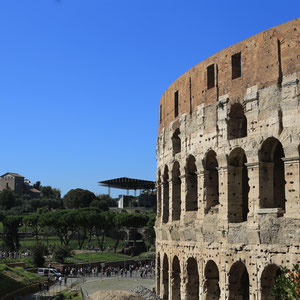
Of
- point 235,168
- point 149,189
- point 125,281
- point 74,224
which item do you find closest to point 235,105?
point 235,168

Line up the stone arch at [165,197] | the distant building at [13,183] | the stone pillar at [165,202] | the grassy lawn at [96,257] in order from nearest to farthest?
the stone arch at [165,197]
the stone pillar at [165,202]
the grassy lawn at [96,257]
the distant building at [13,183]

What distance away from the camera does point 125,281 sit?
31.1m

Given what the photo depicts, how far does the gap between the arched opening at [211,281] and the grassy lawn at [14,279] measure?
12.7 m

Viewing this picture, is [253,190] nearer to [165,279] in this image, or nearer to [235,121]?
[235,121]

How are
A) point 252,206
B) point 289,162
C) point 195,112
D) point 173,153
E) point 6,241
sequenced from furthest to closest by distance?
1. point 6,241
2. point 173,153
3. point 195,112
4. point 252,206
5. point 289,162

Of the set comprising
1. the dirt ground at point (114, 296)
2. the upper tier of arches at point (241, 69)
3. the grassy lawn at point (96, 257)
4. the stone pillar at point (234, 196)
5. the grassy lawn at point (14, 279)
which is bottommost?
the grassy lawn at point (14, 279)

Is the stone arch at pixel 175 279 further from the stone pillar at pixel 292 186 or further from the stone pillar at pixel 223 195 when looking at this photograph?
the stone pillar at pixel 292 186

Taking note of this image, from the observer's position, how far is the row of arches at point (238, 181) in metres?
16.2

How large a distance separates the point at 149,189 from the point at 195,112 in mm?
54060

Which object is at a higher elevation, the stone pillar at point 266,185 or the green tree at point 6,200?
the green tree at point 6,200

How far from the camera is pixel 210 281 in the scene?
18672mm

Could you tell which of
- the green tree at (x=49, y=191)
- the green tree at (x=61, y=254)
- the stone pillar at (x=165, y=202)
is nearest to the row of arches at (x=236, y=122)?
the stone pillar at (x=165, y=202)

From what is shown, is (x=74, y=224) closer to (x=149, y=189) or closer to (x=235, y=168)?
(x=149, y=189)

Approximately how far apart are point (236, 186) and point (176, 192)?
5596mm
